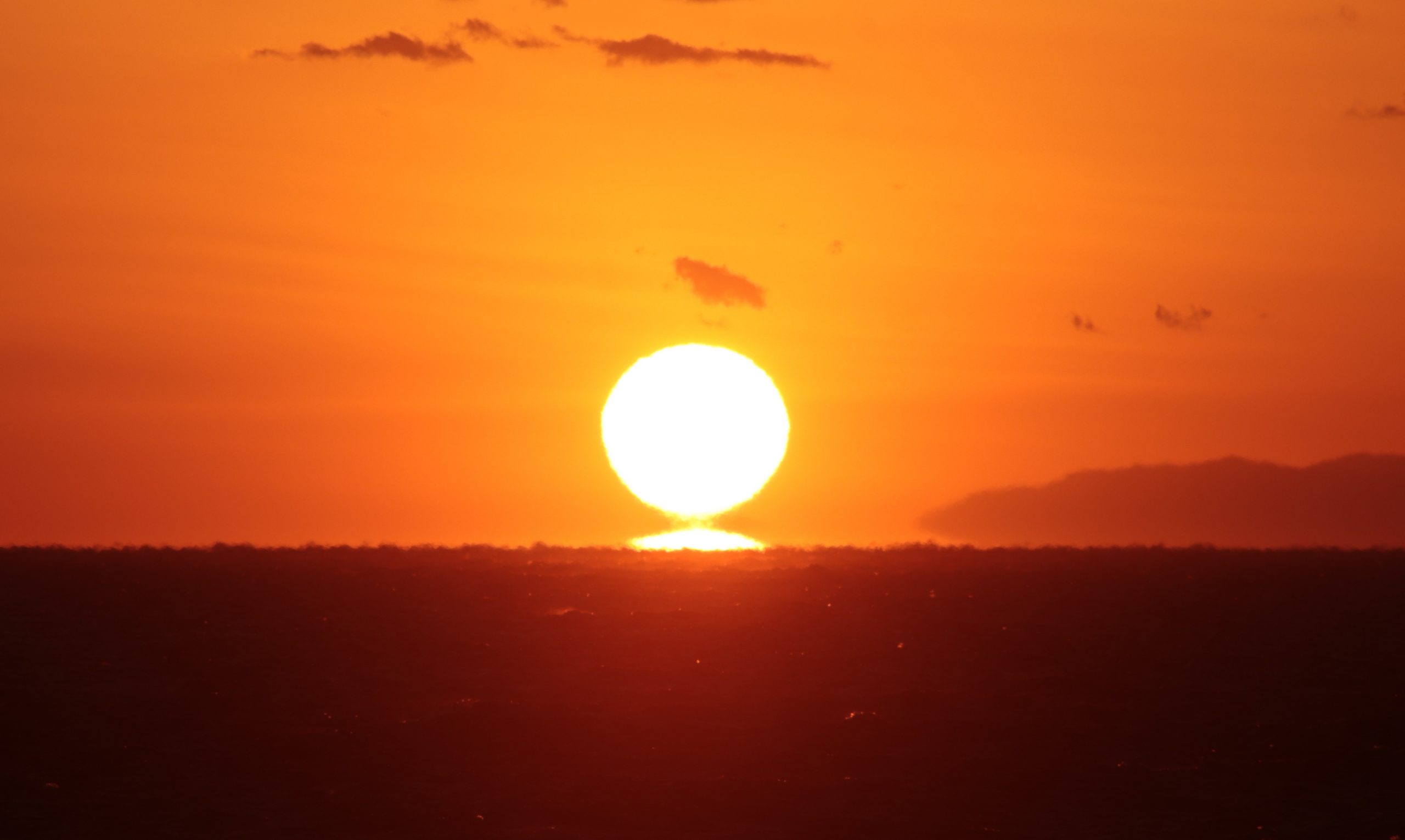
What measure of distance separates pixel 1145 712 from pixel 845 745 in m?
15.4

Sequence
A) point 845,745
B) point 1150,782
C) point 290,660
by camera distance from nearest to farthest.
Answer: point 1150,782, point 845,745, point 290,660

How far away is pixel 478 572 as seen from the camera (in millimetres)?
131250

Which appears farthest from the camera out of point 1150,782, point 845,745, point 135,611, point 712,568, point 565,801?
point 712,568

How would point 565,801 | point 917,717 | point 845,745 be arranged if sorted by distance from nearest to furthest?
point 565,801 < point 845,745 < point 917,717

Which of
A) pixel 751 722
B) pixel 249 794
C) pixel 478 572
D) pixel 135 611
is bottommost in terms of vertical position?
pixel 249 794

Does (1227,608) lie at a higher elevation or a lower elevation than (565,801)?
higher

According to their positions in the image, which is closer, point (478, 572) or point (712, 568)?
point (478, 572)

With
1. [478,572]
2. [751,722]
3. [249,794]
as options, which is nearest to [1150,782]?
[751,722]

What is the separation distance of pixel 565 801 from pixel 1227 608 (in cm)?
5922

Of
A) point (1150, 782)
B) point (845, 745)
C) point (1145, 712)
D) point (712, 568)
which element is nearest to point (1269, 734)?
point (1145, 712)

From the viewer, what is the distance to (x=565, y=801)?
61750 mm

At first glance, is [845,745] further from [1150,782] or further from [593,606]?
[593,606]

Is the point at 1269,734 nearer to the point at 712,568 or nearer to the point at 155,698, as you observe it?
the point at 155,698

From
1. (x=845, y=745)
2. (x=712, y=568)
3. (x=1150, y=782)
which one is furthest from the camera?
(x=712, y=568)
